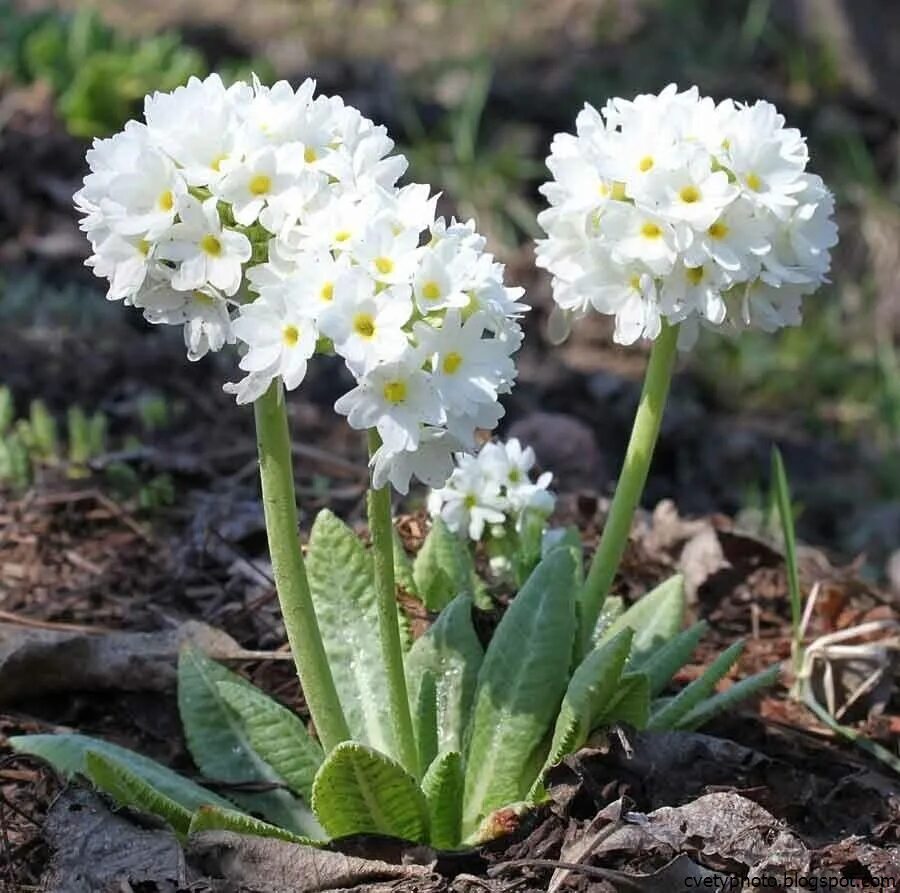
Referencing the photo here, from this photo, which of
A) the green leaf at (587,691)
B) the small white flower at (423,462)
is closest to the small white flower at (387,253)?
the small white flower at (423,462)

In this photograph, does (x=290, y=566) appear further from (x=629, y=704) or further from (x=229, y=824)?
(x=629, y=704)

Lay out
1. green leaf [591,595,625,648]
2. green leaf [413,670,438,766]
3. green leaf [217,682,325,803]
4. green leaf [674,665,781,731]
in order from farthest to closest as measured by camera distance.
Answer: green leaf [591,595,625,648] → green leaf [674,665,781,731] → green leaf [217,682,325,803] → green leaf [413,670,438,766]

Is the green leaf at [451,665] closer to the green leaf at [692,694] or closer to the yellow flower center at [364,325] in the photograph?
the green leaf at [692,694]

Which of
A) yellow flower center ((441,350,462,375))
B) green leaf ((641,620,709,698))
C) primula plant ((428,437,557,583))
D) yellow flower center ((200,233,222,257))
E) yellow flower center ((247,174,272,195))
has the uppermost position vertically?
yellow flower center ((247,174,272,195))

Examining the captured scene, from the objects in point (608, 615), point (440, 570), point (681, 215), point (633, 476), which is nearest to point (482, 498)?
point (440, 570)

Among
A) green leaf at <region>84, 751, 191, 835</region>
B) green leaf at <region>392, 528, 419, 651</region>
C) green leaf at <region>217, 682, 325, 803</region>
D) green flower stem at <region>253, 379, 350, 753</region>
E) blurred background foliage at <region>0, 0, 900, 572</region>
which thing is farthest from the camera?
blurred background foliage at <region>0, 0, 900, 572</region>

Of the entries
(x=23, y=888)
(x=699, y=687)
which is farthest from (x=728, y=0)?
(x=23, y=888)

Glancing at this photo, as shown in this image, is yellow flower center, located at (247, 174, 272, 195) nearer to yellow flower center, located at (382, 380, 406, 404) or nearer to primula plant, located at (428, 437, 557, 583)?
yellow flower center, located at (382, 380, 406, 404)

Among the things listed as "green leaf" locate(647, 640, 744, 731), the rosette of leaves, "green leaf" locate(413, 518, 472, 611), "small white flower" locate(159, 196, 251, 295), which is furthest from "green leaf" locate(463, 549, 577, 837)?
"small white flower" locate(159, 196, 251, 295)

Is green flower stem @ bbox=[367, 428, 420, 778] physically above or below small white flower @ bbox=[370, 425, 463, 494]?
below
